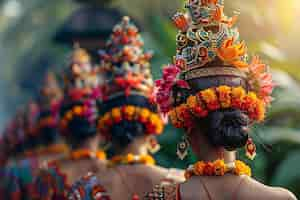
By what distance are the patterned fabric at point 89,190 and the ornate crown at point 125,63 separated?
2.15 ft

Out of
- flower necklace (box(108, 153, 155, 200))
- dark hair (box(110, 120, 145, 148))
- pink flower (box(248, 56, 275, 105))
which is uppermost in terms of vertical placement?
pink flower (box(248, 56, 275, 105))

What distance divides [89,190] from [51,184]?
1784 mm

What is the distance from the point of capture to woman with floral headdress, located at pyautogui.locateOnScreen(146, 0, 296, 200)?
395 cm

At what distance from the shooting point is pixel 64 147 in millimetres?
10062

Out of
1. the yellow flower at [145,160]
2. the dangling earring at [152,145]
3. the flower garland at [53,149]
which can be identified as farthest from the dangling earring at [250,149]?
the flower garland at [53,149]

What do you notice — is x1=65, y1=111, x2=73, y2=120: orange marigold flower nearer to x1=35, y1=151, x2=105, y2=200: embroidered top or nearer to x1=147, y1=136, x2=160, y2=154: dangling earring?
x1=35, y1=151, x2=105, y2=200: embroidered top

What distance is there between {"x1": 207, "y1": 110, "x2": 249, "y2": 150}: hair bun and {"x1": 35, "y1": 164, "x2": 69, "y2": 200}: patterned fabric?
2774 millimetres

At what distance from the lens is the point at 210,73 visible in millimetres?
4086

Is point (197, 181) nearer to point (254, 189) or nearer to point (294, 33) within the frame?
point (254, 189)

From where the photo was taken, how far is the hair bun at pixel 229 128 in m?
3.95

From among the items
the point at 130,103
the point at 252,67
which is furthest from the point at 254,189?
the point at 130,103

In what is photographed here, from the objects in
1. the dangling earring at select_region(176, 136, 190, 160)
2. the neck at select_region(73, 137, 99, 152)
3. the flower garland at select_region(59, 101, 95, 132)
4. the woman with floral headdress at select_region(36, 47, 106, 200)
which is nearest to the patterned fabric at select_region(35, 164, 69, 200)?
the woman with floral headdress at select_region(36, 47, 106, 200)

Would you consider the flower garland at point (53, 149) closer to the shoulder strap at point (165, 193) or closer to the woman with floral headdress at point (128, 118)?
the woman with floral headdress at point (128, 118)

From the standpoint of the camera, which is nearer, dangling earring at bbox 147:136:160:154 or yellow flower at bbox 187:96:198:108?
yellow flower at bbox 187:96:198:108
